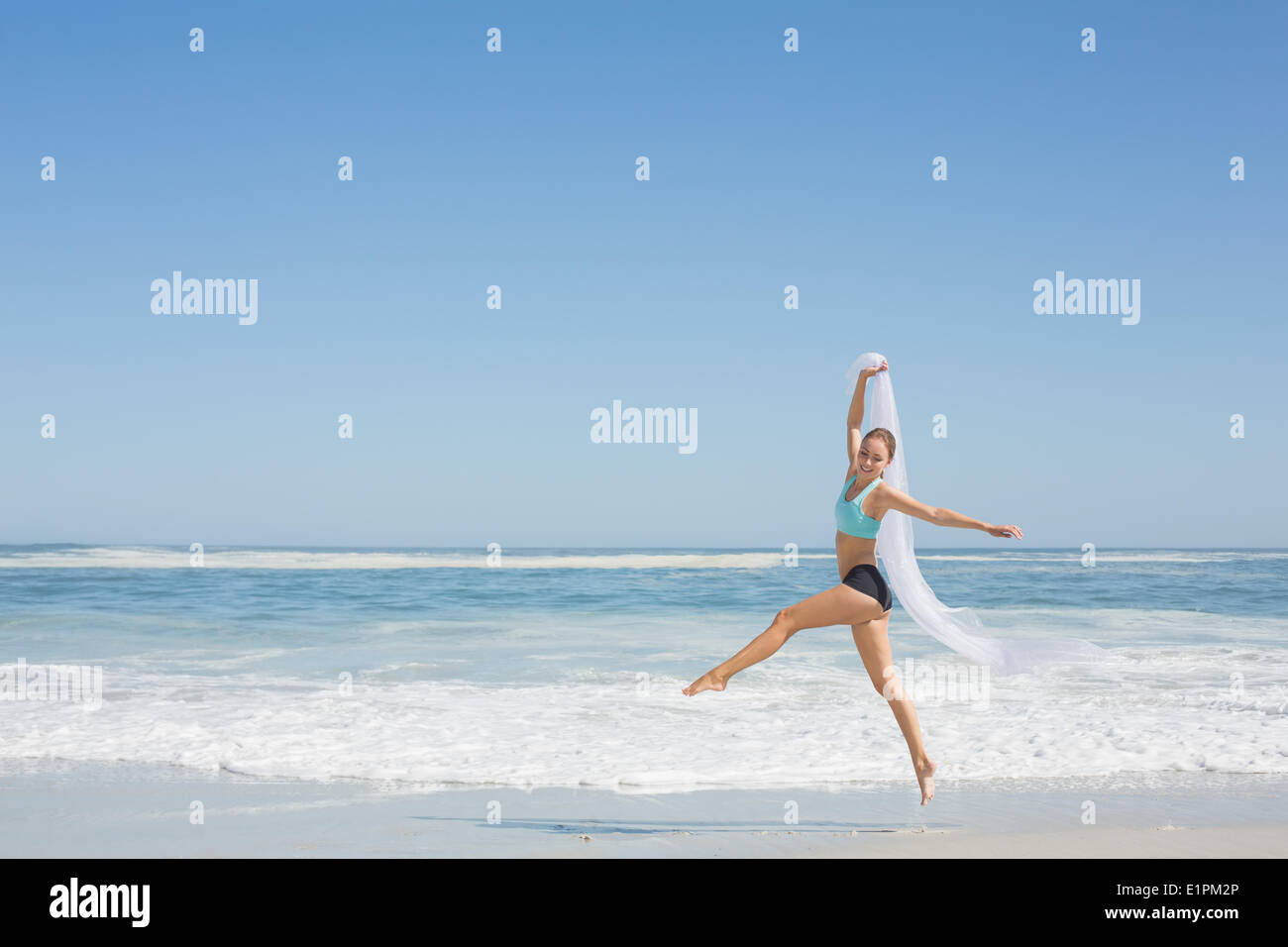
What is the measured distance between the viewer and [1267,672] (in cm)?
1243

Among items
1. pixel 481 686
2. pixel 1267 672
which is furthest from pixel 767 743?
pixel 1267 672

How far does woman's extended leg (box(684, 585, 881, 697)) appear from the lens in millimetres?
4816

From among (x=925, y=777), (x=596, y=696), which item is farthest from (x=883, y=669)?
(x=596, y=696)

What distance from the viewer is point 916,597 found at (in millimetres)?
5531

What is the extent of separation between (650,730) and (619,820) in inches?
110

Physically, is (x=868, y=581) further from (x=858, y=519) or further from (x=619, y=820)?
(x=619, y=820)

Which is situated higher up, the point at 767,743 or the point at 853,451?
the point at 853,451

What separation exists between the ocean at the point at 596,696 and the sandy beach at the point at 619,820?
38cm

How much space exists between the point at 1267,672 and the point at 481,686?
9.69 metres

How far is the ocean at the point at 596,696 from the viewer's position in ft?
24.4

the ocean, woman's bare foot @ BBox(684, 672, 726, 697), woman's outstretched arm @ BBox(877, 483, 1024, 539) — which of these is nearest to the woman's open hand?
woman's outstretched arm @ BBox(877, 483, 1024, 539)

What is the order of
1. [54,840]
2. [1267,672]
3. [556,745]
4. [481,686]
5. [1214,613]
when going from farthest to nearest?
[1214,613] < [1267,672] < [481,686] < [556,745] < [54,840]

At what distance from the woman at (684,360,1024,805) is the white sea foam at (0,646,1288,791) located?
210 cm

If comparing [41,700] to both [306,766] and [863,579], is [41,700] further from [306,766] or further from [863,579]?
[863,579]
